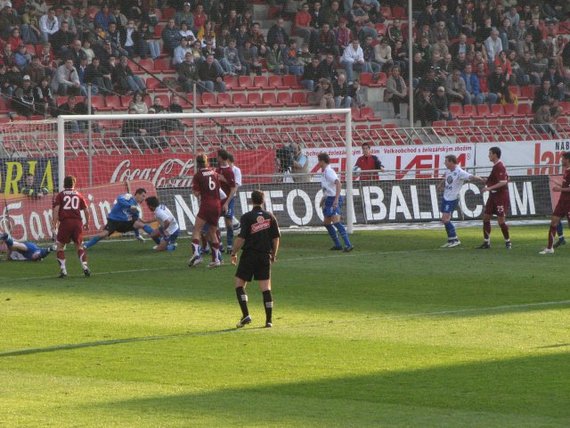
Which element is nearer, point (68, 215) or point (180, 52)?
point (68, 215)

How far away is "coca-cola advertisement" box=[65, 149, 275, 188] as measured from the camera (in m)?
31.0

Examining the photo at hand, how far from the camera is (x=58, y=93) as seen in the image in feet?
118

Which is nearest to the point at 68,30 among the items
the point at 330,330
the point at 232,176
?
the point at 232,176

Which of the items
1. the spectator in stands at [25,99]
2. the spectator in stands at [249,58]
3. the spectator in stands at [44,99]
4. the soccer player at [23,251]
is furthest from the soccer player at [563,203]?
the spectator in stands at [249,58]

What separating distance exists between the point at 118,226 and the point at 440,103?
16446 mm

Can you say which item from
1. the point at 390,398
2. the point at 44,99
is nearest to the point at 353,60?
the point at 44,99

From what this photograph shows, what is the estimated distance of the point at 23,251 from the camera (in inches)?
1006

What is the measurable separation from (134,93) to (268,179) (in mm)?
5307

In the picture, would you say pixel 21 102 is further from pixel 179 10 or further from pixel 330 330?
pixel 330 330

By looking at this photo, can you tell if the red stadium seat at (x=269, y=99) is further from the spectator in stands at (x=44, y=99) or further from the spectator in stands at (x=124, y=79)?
the spectator in stands at (x=44, y=99)

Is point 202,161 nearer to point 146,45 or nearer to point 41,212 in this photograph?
point 41,212

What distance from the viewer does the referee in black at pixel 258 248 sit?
16.3 metres

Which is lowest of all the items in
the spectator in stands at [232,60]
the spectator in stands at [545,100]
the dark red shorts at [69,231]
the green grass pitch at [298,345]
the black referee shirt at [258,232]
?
the green grass pitch at [298,345]

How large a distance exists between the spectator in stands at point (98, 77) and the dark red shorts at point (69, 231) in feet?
49.5
